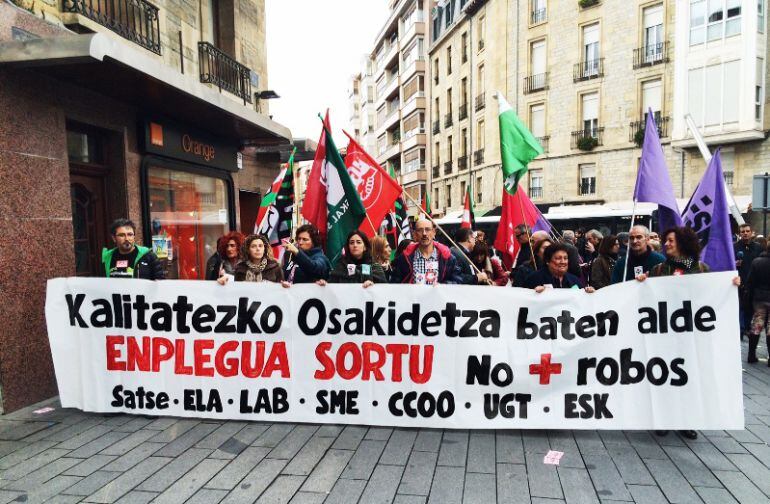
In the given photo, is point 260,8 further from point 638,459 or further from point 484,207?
point 484,207

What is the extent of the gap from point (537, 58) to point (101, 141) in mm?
27622

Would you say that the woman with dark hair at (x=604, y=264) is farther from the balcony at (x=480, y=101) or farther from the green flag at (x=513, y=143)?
the balcony at (x=480, y=101)

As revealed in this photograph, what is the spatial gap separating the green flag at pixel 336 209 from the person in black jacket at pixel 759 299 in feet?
17.1

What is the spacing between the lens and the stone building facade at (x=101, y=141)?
16.4 feet

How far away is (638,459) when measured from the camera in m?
3.81

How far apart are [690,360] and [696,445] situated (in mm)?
667

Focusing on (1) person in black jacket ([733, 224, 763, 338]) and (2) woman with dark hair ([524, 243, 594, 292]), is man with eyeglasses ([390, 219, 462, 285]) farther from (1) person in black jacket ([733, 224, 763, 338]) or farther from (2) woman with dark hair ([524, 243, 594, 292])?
(1) person in black jacket ([733, 224, 763, 338])

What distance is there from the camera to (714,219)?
5.22 meters

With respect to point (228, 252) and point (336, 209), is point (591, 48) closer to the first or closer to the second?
point (336, 209)

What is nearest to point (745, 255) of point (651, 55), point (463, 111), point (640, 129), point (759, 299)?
point (759, 299)

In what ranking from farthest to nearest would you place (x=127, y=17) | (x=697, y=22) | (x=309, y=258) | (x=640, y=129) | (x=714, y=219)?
(x=640, y=129), (x=697, y=22), (x=127, y=17), (x=309, y=258), (x=714, y=219)

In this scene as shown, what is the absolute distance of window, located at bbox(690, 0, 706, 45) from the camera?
2389cm

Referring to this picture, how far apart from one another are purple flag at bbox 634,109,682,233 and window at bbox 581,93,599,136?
23.4 meters

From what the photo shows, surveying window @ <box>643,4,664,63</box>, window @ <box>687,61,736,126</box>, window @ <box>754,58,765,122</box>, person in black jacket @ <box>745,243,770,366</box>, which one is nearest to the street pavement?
person in black jacket @ <box>745,243,770,366</box>
